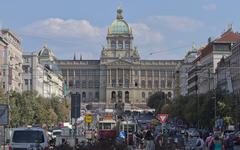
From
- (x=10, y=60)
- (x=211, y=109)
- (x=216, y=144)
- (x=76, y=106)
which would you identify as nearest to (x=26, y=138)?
(x=76, y=106)

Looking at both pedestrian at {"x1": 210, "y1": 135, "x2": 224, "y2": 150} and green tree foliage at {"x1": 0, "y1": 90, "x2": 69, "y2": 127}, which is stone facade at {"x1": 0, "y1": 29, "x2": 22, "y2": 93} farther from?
pedestrian at {"x1": 210, "y1": 135, "x2": 224, "y2": 150}

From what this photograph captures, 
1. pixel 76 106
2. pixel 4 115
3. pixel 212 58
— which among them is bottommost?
pixel 4 115

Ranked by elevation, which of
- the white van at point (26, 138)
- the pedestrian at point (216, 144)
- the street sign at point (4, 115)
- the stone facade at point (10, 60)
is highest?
the stone facade at point (10, 60)

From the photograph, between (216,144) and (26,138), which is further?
(216,144)

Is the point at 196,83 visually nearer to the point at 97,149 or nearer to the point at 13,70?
the point at 13,70

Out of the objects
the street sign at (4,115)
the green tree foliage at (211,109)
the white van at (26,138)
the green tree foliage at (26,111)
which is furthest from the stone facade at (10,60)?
the street sign at (4,115)

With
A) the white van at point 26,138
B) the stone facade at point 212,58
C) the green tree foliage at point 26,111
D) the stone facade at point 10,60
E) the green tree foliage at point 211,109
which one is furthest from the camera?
the stone facade at point 212,58

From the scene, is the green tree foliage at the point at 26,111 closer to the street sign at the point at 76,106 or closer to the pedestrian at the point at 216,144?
the pedestrian at the point at 216,144

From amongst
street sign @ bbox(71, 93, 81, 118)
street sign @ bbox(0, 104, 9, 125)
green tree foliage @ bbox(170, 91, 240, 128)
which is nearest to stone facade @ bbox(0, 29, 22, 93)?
green tree foliage @ bbox(170, 91, 240, 128)

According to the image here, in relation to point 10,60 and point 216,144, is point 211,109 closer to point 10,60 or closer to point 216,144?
point 10,60

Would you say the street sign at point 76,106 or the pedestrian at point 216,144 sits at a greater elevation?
the street sign at point 76,106

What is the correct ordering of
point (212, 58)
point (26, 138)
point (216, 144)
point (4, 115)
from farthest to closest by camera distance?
point (212, 58), point (216, 144), point (26, 138), point (4, 115)

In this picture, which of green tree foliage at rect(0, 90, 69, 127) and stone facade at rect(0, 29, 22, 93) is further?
stone facade at rect(0, 29, 22, 93)

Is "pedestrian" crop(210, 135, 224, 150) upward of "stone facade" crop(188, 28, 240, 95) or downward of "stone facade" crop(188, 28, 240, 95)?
downward
